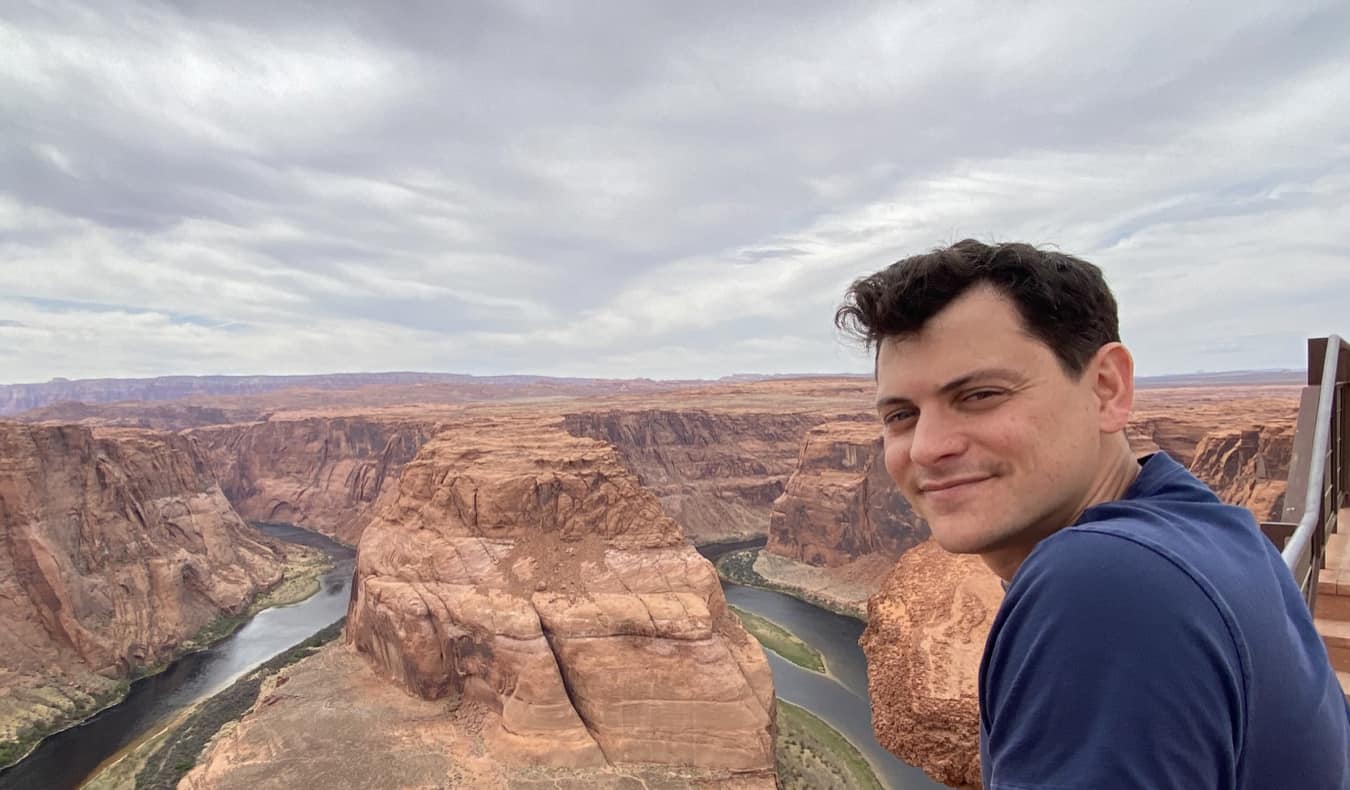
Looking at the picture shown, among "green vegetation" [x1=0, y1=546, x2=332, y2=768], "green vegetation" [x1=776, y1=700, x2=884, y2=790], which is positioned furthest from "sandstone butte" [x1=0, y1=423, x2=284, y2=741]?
"green vegetation" [x1=776, y1=700, x2=884, y2=790]

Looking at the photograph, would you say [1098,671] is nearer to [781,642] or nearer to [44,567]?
[781,642]

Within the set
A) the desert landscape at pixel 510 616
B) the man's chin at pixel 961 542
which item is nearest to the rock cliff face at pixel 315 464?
the desert landscape at pixel 510 616

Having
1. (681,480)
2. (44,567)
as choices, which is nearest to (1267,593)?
(44,567)

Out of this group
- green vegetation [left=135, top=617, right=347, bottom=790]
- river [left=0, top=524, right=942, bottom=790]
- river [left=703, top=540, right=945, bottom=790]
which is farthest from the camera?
river [left=0, top=524, right=942, bottom=790]

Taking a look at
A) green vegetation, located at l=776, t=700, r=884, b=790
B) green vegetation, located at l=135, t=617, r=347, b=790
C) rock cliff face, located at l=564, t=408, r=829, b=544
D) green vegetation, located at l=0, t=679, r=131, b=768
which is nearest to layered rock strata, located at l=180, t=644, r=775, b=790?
green vegetation, located at l=135, t=617, r=347, b=790

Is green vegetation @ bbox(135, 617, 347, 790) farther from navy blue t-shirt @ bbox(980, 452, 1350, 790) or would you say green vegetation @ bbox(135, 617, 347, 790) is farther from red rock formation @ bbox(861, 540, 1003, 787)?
navy blue t-shirt @ bbox(980, 452, 1350, 790)

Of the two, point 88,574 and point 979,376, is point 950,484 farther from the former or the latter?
point 88,574

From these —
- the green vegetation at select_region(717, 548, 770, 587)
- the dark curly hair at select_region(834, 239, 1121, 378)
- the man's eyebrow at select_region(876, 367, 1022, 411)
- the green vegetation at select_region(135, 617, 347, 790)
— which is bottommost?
Answer: the green vegetation at select_region(717, 548, 770, 587)

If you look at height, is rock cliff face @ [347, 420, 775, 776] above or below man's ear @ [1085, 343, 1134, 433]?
below

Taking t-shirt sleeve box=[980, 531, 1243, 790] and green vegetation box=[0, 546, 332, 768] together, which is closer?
t-shirt sleeve box=[980, 531, 1243, 790]

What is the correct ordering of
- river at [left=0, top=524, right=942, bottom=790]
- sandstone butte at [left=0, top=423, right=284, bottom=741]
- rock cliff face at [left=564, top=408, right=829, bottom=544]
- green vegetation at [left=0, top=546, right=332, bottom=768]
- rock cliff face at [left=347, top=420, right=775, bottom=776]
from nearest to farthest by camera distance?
rock cliff face at [left=347, top=420, right=775, bottom=776], river at [left=0, top=524, right=942, bottom=790], green vegetation at [left=0, top=546, right=332, bottom=768], sandstone butte at [left=0, top=423, right=284, bottom=741], rock cliff face at [left=564, top=408, right=829, bottom=544]
